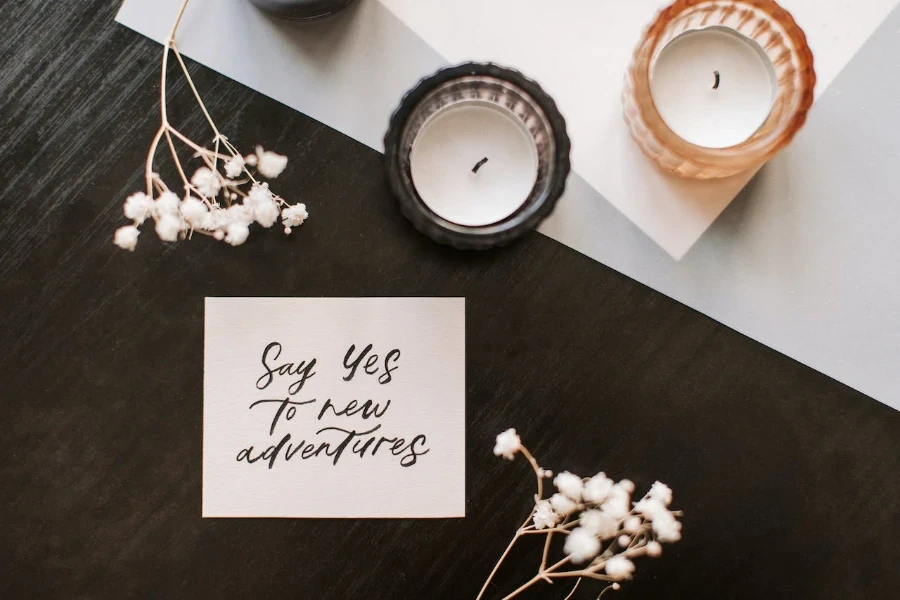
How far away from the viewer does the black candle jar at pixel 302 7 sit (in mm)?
417

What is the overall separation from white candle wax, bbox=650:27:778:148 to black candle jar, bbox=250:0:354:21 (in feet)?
0.72

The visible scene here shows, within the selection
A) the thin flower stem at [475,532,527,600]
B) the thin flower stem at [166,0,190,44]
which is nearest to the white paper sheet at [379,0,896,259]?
the thin flower stem at [166,0,190,44]

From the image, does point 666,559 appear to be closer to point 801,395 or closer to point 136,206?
point 801,395

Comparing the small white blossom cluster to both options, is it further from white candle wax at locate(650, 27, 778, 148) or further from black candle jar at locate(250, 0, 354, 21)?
white candle wax at locate(650, 27, 778, 148)

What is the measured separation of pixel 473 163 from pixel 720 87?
173mm

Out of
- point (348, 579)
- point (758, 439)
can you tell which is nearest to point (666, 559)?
point (758, 439)

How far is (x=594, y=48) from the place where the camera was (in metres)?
0.46

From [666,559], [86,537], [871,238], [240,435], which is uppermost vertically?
[871,238]

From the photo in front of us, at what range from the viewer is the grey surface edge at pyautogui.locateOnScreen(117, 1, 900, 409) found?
462 millimetres

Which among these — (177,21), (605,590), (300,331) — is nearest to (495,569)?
(605,590)

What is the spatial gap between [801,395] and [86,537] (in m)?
0.53

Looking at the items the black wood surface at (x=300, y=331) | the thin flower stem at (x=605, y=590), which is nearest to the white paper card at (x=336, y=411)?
the black wood surface at (x=300, y=331)

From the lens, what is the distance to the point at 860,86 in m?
0.46

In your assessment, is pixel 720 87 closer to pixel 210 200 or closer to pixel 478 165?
pixel 478 165
